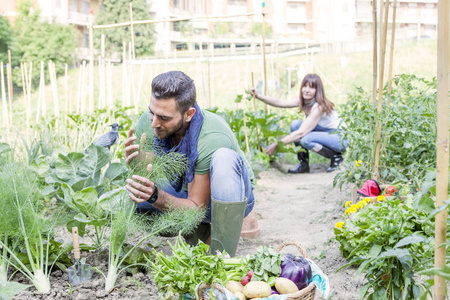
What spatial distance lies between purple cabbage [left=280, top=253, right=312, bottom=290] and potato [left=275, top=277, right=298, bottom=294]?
0.05 m

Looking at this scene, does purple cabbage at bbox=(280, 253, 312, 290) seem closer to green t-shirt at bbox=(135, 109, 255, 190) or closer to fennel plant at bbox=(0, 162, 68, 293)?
green t-shirt at bbox=(135, 109, 255, 190)

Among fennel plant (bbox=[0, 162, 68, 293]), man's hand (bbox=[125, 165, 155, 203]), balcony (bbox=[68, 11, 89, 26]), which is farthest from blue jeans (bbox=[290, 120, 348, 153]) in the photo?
balcony (bbox=[68, 11, 89, 26])

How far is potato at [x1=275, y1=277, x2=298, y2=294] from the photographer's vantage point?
5.65 feet

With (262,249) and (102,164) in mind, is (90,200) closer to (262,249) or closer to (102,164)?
(102,164)

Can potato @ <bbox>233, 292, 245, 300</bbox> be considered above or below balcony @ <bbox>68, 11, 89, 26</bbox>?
below

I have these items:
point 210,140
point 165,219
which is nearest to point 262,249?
point 165,219

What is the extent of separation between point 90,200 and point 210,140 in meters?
0.66

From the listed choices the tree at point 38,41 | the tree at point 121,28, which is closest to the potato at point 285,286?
the tree at point 38,41

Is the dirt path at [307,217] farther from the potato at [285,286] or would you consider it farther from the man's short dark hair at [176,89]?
the man's short dark hair at [176,89]

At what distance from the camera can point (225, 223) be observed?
7.41 feet

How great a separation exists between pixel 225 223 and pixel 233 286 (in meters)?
0.54

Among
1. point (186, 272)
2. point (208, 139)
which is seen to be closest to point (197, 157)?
point (208, 139)

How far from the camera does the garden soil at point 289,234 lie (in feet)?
6.87

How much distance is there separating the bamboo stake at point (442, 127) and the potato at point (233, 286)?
699mm
